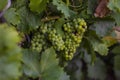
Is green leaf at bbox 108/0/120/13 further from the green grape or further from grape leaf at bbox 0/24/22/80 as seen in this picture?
grape leaf at bbox 0/24/22/80

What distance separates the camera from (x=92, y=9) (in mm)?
1073

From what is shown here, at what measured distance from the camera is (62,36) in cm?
103

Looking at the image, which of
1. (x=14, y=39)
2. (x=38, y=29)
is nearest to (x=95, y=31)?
(x=38, y=29)

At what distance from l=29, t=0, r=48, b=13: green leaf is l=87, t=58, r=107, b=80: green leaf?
1.14 meters

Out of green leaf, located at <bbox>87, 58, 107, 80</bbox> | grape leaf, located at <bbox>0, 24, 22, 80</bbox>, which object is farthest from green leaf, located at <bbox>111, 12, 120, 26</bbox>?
green leaf, located at <bbox>87, 58, 107, 80</bbox>

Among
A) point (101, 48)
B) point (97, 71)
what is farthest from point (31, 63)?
point (97, 71)

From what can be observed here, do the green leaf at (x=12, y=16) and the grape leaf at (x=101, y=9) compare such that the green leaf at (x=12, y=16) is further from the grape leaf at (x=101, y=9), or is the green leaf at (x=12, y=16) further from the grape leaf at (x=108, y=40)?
the grape leaf at (x=108, y=40)

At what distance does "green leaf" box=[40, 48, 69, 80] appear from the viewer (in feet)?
3.19

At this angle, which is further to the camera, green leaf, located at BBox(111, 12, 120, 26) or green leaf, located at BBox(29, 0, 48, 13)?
green leaf, located at BBox(111, 12, 120, 26)

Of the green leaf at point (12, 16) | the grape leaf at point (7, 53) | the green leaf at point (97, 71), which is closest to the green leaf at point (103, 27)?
the green leaf at point (12, 16)

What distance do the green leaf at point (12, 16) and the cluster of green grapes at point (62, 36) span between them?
9 centimetres

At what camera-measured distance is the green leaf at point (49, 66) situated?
97 cm

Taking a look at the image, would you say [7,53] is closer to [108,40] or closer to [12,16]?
[12,16]

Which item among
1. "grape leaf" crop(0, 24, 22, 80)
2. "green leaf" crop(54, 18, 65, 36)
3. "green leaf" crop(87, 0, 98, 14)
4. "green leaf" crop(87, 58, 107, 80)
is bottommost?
"green leaf" crop(87, 58, 107, 80)
